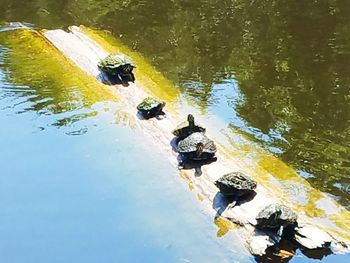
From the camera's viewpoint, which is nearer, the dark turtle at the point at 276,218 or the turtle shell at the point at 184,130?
the dark turtle at the point at 276,218

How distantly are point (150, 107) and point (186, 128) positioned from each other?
2.00ft

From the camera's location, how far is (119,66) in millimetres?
6328

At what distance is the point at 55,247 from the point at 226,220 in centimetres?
128

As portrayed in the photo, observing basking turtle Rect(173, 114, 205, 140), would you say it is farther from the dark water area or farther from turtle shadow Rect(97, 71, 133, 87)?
turtle shadow Rect(97, 71, 133, 87)

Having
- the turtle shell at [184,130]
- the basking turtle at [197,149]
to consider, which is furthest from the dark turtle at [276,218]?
the turtle shell at [184,130]

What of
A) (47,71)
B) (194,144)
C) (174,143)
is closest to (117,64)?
(47,71)

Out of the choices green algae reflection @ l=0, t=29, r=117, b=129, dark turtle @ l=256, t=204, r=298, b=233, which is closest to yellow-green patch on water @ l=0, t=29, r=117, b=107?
green algae reflection @ l=0, t=29, r=117, b=129

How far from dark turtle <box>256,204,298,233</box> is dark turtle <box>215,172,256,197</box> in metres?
0.28

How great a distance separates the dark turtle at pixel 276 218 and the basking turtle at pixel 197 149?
92cm

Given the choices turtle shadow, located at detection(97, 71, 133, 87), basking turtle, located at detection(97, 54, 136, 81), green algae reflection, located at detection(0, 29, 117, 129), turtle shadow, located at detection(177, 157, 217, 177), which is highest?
basking turtle, located at detection(97, 54, 136, 81)

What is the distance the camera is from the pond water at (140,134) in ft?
14.4

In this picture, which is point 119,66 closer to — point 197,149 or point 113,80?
point 113,80

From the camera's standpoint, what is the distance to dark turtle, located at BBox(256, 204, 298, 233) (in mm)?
3869

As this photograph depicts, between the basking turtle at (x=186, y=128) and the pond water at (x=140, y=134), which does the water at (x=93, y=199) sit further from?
the basking turtle at (x=186, y=128)
